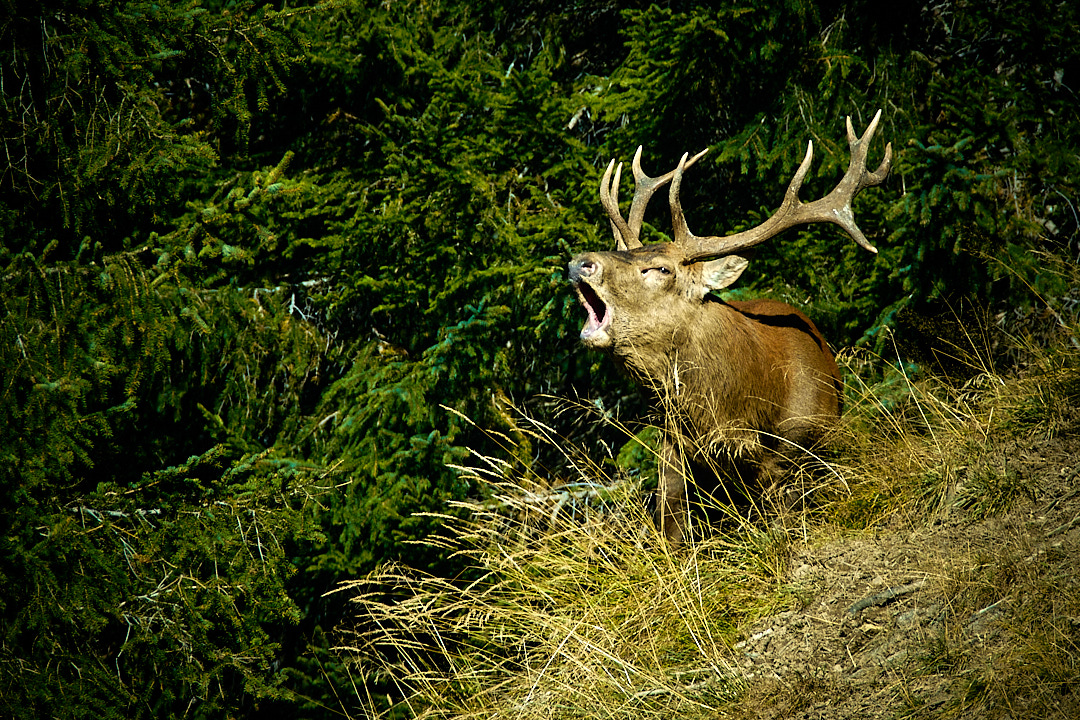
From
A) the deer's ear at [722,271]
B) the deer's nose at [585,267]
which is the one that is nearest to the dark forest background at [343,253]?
the deer's ear at [722,271]

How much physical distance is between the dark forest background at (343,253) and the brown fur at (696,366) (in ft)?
3.43

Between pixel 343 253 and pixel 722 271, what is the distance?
3478 mm

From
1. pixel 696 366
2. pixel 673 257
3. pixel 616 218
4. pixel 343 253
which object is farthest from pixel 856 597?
pixel 343 253

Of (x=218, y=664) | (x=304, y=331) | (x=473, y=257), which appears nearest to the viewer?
(x=218, y=664)

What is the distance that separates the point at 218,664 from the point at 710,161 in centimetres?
546

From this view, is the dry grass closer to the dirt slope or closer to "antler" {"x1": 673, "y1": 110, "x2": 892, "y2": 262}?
the dirt slope

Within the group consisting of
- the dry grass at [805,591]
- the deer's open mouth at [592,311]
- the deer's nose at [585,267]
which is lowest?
the dry grass at [805,591]

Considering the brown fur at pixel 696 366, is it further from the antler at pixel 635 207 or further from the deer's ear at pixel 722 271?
the antler at pixel 635 207

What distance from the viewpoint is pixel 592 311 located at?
5.26 m

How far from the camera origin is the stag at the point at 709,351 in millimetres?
5184

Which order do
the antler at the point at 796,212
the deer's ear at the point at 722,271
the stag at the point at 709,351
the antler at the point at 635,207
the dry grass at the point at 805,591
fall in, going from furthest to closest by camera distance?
the antler at the point at 635,207 → the antler at the point at 796,212 → the deer's ear at the point at 722,271 → the stag at the point at 709,351 → the dry grass at the point at 805,591

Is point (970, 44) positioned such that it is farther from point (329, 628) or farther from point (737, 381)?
point (329, 628)

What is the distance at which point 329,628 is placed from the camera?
8.02m

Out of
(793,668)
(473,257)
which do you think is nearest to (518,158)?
(473,257)
